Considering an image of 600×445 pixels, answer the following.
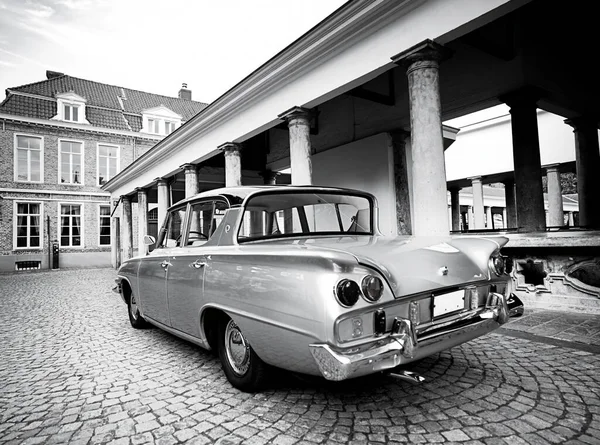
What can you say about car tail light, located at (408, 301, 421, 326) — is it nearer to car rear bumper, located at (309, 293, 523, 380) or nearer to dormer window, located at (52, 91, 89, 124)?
car rear bumper, located at (309, 293, 523, 380)

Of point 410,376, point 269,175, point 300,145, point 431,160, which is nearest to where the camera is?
point 410,376

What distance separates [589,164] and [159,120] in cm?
2414

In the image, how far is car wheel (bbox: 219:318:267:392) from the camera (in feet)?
8.38

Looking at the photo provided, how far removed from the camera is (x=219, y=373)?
312 centimetres

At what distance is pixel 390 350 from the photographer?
75.6 inches

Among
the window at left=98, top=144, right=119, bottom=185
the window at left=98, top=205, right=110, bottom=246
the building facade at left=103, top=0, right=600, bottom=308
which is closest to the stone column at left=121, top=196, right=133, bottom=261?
the window at left=98, top=205, right=110, bottom=246

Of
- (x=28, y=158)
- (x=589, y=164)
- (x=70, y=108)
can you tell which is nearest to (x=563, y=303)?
(x=589, y=164)

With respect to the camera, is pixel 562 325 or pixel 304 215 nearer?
pixel 304 215

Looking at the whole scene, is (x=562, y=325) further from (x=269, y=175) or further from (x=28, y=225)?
(x=28, y=225)

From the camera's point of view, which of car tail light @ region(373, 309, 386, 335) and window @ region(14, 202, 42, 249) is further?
window @ region(14, 202, 42, 249)

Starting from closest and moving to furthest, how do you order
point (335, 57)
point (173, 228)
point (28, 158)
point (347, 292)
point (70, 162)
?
point (347, 292)
point (173, 228)
point (335, 57)
point (28, 158)
point (70, 162)

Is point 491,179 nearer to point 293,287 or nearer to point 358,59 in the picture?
point 358,59

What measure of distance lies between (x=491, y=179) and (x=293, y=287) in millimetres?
18006

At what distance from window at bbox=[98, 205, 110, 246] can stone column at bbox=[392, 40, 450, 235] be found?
2221cm
